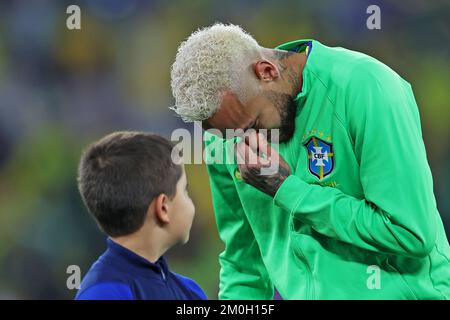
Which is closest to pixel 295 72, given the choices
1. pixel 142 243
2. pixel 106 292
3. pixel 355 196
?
pixel 355 196

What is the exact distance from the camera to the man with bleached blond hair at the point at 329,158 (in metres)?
1.71

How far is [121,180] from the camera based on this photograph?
5.40ft

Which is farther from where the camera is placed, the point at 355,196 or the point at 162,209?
the point at 355,196

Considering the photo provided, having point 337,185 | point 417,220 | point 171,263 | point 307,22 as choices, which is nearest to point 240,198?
point 337,185

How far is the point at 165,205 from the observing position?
1.69 m

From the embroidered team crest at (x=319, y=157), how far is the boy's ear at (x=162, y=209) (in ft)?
1.25

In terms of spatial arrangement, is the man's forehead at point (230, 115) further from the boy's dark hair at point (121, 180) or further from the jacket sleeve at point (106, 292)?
the jacket sleeve at point (106, 292)

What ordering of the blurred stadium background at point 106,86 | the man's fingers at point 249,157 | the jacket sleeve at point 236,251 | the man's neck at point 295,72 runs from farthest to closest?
the blurred stadium background at point 106,86
the jacket sleeve at point 236,251
the man's neck at point 295,72
the man's fingers at point 249,157

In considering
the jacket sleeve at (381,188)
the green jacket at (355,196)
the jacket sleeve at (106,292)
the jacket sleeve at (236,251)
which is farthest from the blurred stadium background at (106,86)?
the jacket sleeve at (106,292)

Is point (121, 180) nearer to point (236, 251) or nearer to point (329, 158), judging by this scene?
point (329, 158)

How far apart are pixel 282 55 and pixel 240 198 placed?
0.40 m

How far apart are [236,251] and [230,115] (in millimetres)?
515
